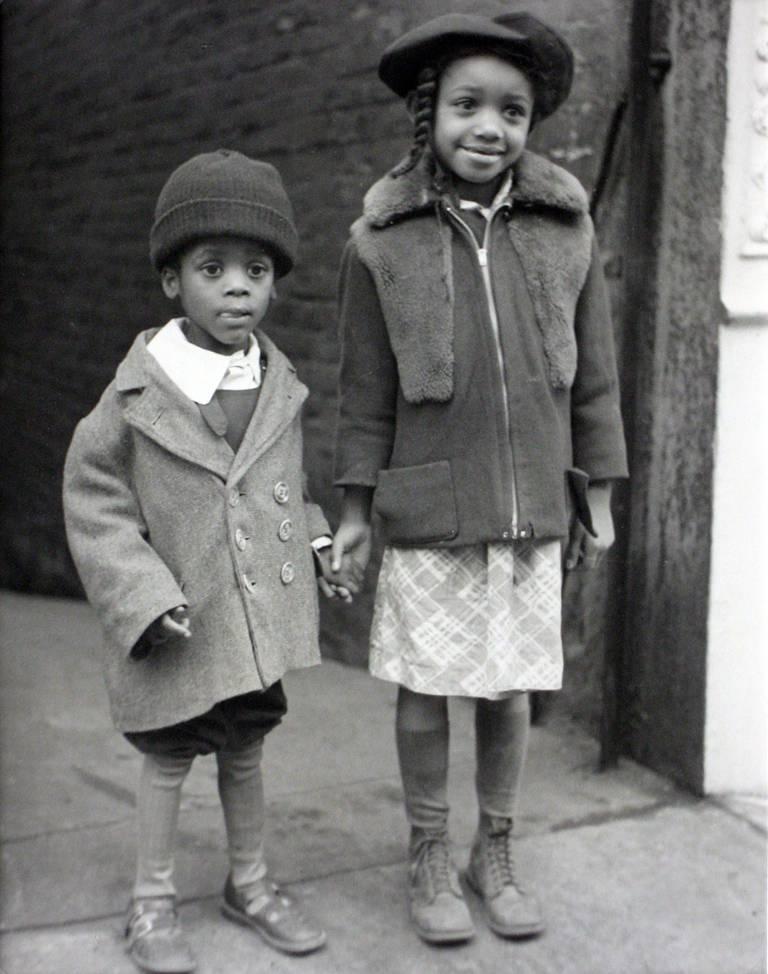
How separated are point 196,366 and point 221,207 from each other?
0.31 meters

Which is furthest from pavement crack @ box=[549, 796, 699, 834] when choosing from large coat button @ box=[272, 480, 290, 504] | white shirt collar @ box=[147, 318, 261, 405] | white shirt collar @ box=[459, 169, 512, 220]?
white shirt collar @ box=[459, 169, 512, 220]

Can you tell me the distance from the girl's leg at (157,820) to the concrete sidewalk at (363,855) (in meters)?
0.14

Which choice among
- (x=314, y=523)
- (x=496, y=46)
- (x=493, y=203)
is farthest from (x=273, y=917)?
(x=496, y=46)

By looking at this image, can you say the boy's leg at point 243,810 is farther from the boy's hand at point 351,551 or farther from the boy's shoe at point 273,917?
the boy's hand at point 351,551

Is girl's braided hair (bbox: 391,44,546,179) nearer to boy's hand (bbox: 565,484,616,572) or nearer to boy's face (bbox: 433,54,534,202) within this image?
boy's face (bbox: 433,54,534,202)

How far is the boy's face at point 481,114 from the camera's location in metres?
2.42

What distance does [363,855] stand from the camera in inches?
117

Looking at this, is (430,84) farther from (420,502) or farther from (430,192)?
(420,502)

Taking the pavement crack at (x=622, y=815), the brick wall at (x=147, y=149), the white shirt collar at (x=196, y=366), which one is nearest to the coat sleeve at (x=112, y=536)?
the white shirt collar at (x=196, y=366)

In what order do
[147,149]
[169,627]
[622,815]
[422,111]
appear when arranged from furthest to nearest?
[147,149] < [622,815] < [422,111] < [169,627]

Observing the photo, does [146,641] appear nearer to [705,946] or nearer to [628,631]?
[705,946]

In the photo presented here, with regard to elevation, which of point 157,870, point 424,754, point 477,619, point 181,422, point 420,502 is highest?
point 181,422

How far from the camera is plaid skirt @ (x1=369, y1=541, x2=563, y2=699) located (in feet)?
8.27

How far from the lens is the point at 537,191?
8.32 feet
